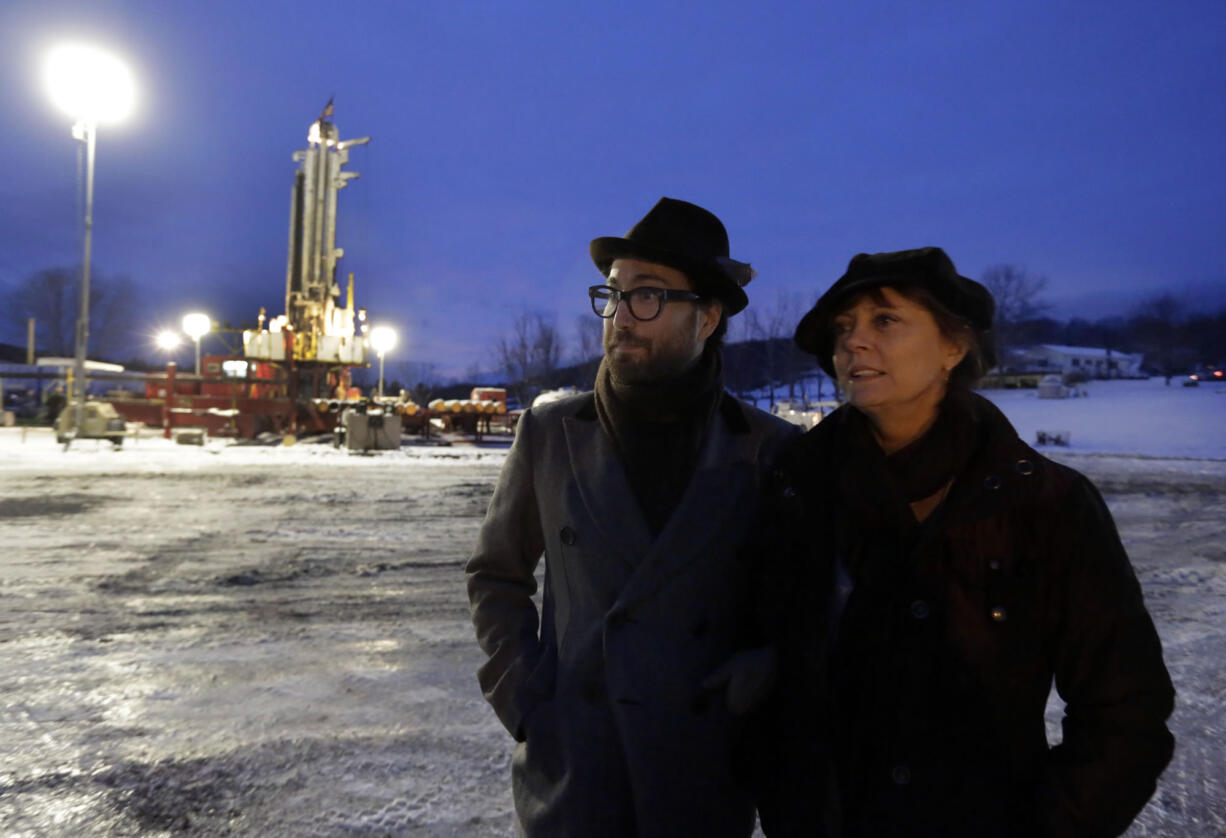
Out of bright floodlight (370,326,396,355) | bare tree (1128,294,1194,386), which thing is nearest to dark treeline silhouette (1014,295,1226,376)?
bare tree (1128,294,1194,386)

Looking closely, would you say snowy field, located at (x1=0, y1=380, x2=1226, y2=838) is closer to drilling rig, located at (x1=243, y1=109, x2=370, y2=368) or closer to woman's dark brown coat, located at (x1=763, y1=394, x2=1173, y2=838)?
woman's dark brown coat, located at (x1=763, y1=394, x2=1173, y2=838)

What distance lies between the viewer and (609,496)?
2.00m

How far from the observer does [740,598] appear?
200cm

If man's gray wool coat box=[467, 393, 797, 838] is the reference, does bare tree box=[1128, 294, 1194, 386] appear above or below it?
above

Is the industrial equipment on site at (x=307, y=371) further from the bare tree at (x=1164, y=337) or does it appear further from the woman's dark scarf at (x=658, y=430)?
the bare tree at (x=1164, y=337)

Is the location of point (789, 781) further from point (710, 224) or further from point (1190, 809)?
point (1190, 809)

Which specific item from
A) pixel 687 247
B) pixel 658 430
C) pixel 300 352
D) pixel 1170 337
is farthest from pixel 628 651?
pixel 1170 337

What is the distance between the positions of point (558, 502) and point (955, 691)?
3.29ft

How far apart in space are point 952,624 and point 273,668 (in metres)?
4.20

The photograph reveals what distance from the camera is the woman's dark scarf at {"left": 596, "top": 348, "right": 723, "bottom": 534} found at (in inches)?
81.0

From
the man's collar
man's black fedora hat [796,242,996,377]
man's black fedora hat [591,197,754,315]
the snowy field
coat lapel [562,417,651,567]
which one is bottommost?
the snowy field

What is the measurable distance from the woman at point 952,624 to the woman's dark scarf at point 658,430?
332mm

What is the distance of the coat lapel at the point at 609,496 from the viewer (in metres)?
1.96

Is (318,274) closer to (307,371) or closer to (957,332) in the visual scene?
(307,371)
